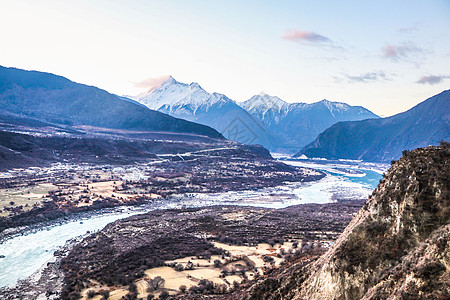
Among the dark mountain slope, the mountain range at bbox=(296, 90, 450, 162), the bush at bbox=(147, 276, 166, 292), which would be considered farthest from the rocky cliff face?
the mountain range at bbox=(296, 90, 450, 162)

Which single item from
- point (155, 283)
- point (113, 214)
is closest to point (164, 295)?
point (155, 283)

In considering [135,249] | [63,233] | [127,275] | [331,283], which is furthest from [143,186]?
[331,283]

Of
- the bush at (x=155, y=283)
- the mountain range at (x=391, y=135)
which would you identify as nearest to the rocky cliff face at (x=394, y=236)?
the bush at (x=155, y=283)

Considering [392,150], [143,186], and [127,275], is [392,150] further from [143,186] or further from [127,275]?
[127,275]

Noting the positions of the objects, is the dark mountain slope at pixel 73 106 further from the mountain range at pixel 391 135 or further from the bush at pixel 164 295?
the bush at pixel 164 295

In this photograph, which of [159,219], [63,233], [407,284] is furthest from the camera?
[159,219]

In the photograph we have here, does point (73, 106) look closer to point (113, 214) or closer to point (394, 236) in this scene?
point (113, 214)
